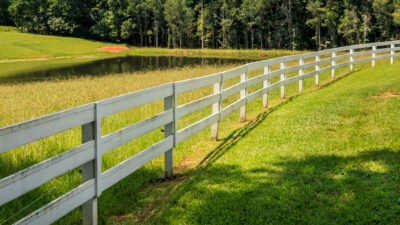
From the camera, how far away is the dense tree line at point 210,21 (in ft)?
269

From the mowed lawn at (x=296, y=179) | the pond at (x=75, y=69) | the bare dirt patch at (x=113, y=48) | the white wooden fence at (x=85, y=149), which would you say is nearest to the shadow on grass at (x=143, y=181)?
the mowed lawn at (x=296, y=179)

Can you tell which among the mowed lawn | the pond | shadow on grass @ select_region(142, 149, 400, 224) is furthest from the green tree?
shadow on grass @ select_region(142, 149, 400, 224)

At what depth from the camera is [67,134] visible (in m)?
9.57

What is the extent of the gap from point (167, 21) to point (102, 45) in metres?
20.7

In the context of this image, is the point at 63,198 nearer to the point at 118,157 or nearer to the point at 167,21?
the point at 118,157

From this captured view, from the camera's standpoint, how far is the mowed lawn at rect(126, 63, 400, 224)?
15.2 ft

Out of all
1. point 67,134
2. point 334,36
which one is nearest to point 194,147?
point 67,134

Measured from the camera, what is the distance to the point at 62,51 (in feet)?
239

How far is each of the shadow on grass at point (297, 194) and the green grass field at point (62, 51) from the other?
55881mm

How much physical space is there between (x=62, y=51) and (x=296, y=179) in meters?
73.2

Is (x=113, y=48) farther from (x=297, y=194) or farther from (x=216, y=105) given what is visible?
(x=297, y=194)

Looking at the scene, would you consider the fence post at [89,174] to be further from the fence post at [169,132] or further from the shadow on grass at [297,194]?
the fence post at [169,132]

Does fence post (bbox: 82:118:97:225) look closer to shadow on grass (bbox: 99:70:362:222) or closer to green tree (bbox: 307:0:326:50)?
shadow on grass (bbox: 99:70:362:222)

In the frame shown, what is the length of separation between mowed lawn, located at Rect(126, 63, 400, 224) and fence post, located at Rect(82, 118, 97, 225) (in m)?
0.69
